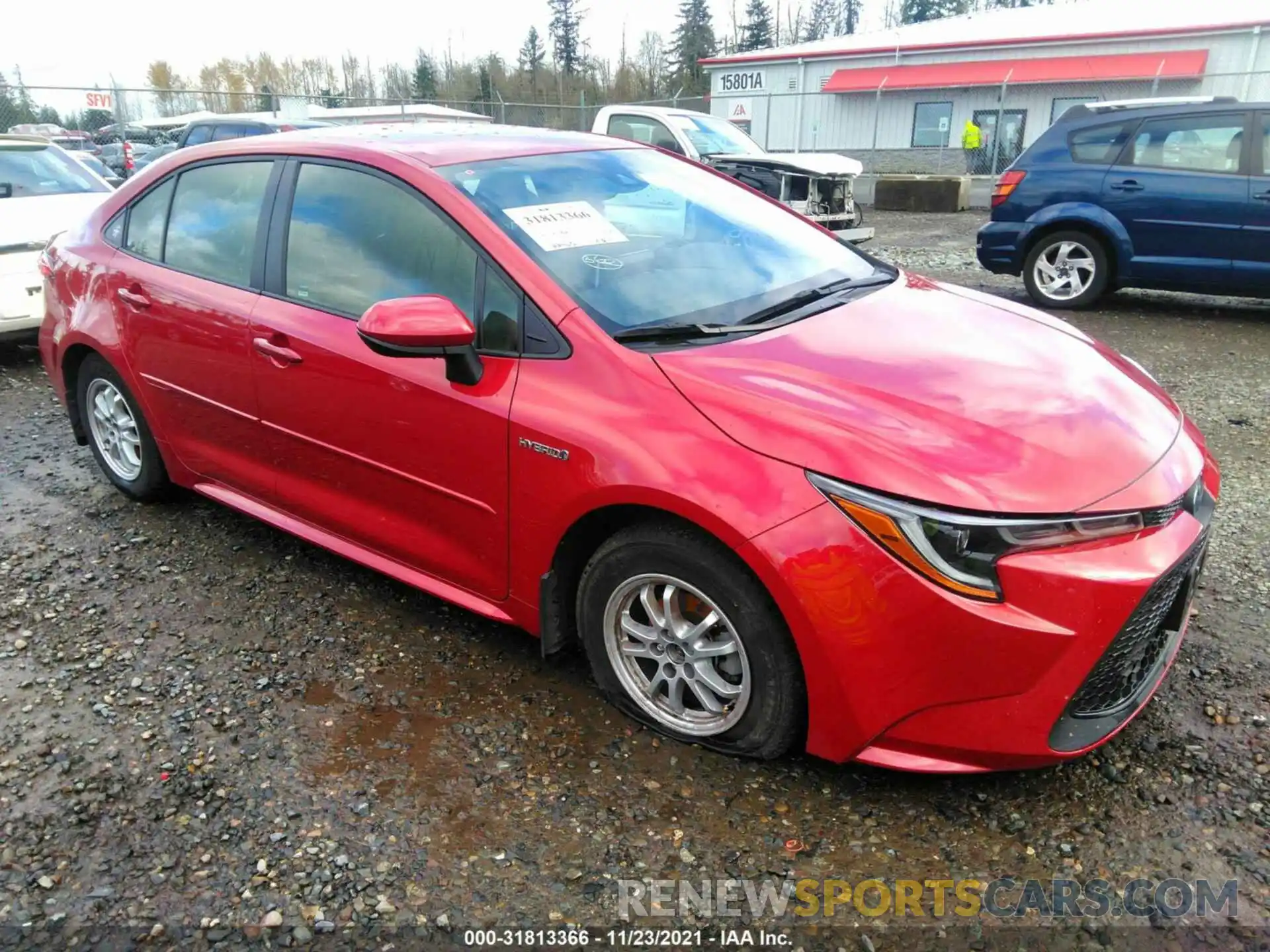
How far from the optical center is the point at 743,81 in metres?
30.9

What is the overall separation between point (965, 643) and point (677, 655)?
80 centimetres

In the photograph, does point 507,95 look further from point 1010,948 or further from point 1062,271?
point 1010,948

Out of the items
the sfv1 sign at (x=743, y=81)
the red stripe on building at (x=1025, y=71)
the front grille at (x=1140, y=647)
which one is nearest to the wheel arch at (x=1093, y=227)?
the front grille at (x=1140, y=647)

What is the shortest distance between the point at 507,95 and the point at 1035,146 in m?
47.3

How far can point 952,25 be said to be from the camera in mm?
30250

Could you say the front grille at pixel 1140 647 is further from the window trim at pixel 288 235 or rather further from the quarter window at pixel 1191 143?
the quarter window at pixel 1191 143

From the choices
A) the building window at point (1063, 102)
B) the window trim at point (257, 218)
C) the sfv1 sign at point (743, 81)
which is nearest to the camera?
the window trim at point (257, 218)

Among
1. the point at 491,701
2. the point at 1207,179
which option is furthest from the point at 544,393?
the point at 1207,179

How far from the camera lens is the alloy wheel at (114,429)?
4.23m

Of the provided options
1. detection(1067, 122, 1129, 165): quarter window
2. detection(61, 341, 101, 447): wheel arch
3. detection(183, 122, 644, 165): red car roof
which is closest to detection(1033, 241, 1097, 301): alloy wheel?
detection(1067, 122, 1129, 165): quarter window

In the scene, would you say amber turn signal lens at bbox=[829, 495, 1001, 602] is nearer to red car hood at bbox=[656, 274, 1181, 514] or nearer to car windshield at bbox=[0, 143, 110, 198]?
red car hood at bbox=[656, 274, 1181, 514]

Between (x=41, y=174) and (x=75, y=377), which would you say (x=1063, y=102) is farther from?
(x=75, y=377)

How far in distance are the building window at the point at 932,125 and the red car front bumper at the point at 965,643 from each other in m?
26.4

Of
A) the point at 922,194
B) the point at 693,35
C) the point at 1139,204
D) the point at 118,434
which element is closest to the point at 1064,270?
the point at 1139,204
